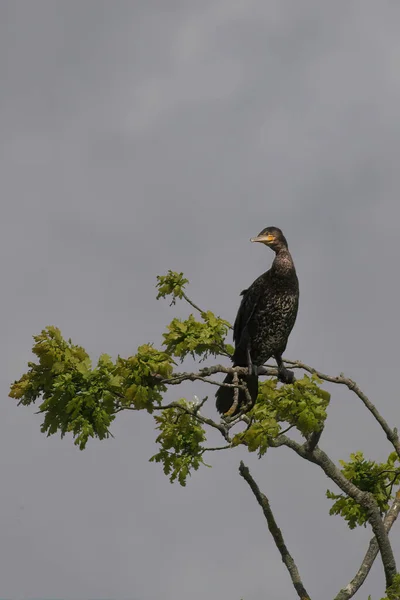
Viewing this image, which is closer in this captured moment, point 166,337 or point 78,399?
point 78,399

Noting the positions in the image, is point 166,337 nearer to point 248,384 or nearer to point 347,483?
point 248,384

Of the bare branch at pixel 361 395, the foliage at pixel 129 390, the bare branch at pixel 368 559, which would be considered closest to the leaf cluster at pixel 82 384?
the foliage at pixel 129 390

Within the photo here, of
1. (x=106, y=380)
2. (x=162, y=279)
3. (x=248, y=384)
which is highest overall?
(x=162, y=279)

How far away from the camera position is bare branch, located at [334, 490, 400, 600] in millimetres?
16844

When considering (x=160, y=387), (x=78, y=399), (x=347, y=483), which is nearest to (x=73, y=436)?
(x=78, y=399)

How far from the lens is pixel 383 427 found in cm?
1616

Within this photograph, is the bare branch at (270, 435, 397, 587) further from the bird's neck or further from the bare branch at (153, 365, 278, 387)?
the bird's neck

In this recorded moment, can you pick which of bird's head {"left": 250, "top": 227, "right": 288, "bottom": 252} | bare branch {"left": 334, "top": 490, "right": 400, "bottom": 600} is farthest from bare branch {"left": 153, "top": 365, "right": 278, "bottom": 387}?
bare branch {"left": 334, "top": 490, "right": 400, "bottom": 600}

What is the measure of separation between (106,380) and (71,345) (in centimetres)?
69

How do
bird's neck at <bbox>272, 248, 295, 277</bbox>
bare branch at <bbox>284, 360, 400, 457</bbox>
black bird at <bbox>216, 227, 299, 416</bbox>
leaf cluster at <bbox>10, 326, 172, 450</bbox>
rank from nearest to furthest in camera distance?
1. leaf cluster at <bbox>10, 326, 172, 450</bbox>
2. bare branch at <bbox>284, 360, 400, 457</bbox>
3. black bird at <bbox>216, 227, 299, 416</bbox>
4. bird's neck at <bbox>272, 248, 295, 277</bbox>

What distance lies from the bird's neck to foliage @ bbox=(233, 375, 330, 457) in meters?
3.19

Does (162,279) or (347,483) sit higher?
(162,279)

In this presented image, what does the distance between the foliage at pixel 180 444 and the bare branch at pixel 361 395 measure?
186 cm

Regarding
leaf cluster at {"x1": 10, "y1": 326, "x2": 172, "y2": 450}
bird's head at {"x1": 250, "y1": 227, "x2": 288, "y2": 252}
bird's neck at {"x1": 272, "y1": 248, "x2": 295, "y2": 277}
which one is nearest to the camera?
leaf cluster at {"x1": 10, "y1": 326, "x2": 172, "y2": 450}
